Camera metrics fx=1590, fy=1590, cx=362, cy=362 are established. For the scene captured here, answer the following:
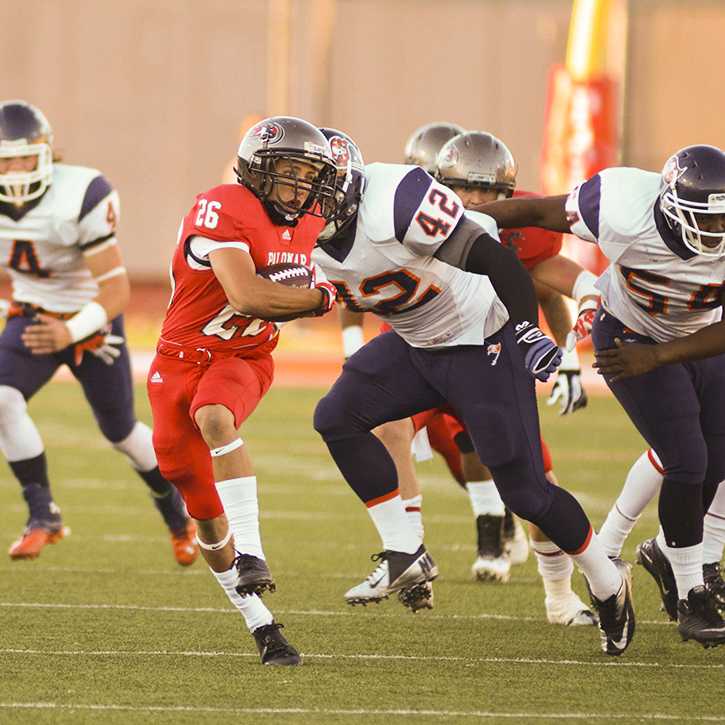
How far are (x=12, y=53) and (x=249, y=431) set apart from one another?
13.6 meters

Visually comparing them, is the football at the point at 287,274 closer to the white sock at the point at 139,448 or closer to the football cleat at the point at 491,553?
the football cleat at the point at 491,553

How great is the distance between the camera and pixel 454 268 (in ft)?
15.3

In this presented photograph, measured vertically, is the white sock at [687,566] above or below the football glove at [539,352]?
below

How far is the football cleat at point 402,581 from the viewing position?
15.0 feet

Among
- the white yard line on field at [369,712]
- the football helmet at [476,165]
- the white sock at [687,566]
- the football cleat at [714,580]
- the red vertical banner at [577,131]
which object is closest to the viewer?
the white yard line on field at [369,712]

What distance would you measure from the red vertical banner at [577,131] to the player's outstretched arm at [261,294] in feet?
44.6

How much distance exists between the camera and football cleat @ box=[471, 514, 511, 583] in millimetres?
6086

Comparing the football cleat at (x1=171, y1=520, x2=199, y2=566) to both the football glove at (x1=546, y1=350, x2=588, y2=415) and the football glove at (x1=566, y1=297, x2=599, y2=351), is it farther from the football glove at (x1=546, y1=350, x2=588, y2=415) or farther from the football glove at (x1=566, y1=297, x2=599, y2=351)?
the football glove at (x1=566, y1=297, x2=599, y2=351)

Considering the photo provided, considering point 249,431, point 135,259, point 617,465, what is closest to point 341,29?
point 135,259

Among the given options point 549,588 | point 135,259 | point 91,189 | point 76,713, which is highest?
point 91,189

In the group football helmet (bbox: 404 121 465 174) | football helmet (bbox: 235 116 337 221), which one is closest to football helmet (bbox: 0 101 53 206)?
football helmet (bbox: 404 121 465 174)

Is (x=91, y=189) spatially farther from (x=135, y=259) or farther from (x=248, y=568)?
(x=135, y=259)

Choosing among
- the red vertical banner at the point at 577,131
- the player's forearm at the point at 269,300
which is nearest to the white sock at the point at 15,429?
the player's forearm at the point at 269,300

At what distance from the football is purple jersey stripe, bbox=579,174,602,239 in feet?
2.66
